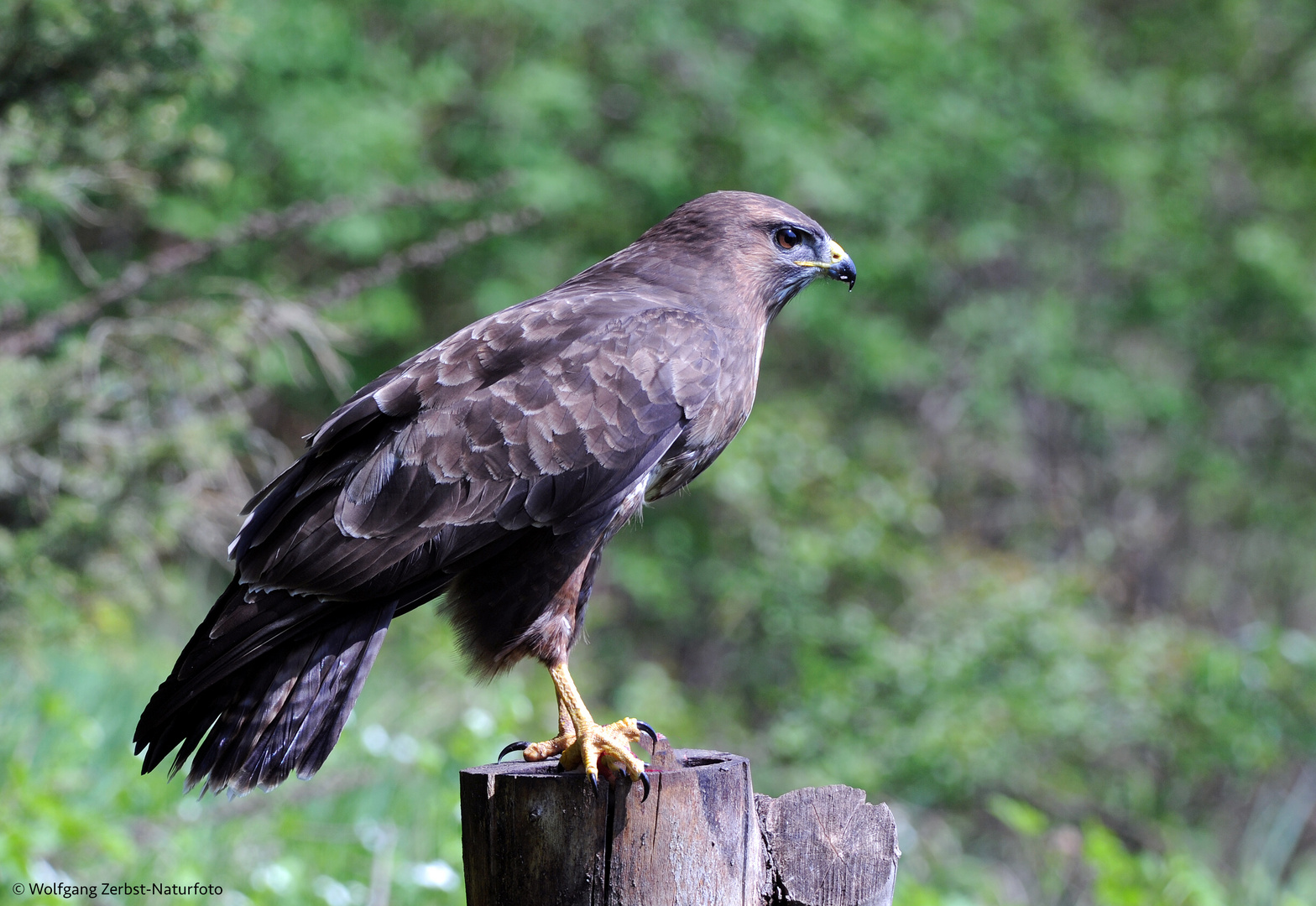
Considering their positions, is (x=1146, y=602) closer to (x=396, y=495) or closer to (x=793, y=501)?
(x=793, y=501)

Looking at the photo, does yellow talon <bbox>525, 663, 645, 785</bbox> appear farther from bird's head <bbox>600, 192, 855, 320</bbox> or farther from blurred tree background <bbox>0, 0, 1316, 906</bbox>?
bird's head <bbox>600, 192, 855, 320</bbox>

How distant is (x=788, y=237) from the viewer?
9.71ft

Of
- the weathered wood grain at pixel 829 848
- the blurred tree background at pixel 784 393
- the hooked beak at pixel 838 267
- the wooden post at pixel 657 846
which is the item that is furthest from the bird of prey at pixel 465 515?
the blurred tree background at pixel 784 393

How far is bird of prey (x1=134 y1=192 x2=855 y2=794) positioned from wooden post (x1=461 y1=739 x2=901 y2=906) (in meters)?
0.10

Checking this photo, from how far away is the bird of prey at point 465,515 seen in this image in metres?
2.26

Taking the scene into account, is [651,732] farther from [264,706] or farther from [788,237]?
[788,237]

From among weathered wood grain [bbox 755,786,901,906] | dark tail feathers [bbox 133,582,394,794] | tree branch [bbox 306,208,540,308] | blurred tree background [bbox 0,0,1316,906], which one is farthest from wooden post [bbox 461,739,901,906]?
tree branch [bbox 306,208,540,308]

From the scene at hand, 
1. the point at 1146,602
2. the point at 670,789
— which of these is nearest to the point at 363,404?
the point at 670,789

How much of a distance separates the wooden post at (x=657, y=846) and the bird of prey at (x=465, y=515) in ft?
0.34

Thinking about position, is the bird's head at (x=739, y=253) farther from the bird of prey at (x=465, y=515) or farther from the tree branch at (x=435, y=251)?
the tree branch at (x=435, y=251)

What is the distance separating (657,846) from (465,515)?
757 millimetres

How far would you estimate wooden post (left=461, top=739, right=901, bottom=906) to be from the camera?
1.99 metres

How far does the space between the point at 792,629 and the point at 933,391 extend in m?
4.64

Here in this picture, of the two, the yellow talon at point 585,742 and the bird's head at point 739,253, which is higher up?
the bird's head at point 739,253
